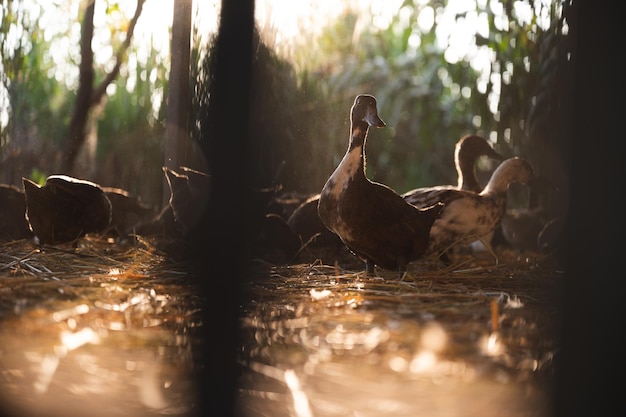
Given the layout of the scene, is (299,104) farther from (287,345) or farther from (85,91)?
(287,345)

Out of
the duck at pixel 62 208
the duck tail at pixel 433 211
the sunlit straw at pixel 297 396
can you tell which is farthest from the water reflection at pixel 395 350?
the duck at pixel 62 208

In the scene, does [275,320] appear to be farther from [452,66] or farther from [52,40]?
[452,66]

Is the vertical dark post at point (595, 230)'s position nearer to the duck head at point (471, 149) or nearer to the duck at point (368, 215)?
the duck at point (368, 215)

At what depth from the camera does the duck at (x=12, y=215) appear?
3273 millimetres

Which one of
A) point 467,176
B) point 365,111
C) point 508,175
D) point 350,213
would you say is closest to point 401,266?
point 350,213

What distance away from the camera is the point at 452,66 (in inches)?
215

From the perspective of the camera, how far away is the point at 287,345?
4.49ft

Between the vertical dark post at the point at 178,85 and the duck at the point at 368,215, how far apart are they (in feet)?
2.13

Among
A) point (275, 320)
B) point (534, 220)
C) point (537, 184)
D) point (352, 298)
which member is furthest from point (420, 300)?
point (534, 220)

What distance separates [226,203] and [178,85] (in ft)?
4.45

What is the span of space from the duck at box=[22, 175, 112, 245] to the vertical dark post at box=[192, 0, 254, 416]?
7.26ft

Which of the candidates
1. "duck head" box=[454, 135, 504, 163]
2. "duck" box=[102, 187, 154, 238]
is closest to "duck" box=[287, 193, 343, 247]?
"duck" box=[102, 187, 154, 238]

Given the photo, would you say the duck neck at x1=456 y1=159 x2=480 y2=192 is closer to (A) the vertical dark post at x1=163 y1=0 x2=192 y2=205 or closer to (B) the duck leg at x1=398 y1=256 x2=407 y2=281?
(B) the duck leg at x1=398 y1=256 x2=407 y2=281

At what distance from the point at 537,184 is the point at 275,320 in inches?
100
